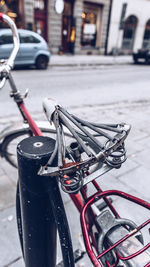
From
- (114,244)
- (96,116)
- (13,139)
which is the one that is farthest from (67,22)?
(114,244)

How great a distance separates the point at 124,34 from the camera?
21688 millimetres

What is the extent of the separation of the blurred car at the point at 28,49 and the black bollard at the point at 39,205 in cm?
998

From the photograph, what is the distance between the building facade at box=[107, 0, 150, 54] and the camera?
66.5 feet

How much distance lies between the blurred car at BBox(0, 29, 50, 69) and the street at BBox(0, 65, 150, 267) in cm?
118

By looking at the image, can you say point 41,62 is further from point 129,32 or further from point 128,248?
point 129,32

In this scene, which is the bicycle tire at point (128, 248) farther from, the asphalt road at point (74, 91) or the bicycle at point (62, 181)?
the asphalt road at point (74, 91)

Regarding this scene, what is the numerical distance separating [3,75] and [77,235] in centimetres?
166

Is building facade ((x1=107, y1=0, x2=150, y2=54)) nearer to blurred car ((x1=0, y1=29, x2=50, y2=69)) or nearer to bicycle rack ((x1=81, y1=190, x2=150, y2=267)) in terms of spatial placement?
blurred car ((x1=0, y1=29, x2=50, y2=69))

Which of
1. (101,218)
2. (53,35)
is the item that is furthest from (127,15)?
(101,218)

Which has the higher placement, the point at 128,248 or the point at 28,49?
the point at 28,49

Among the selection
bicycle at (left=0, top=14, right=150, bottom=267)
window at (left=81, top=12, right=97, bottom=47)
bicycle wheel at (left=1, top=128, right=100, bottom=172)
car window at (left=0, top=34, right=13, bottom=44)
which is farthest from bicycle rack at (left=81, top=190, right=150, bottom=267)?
window at (left=81, top=12, right=97, bottom=47)

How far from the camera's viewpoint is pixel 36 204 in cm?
129

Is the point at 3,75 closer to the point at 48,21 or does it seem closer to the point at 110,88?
the point at 110,88

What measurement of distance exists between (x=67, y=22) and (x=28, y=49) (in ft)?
30.5
